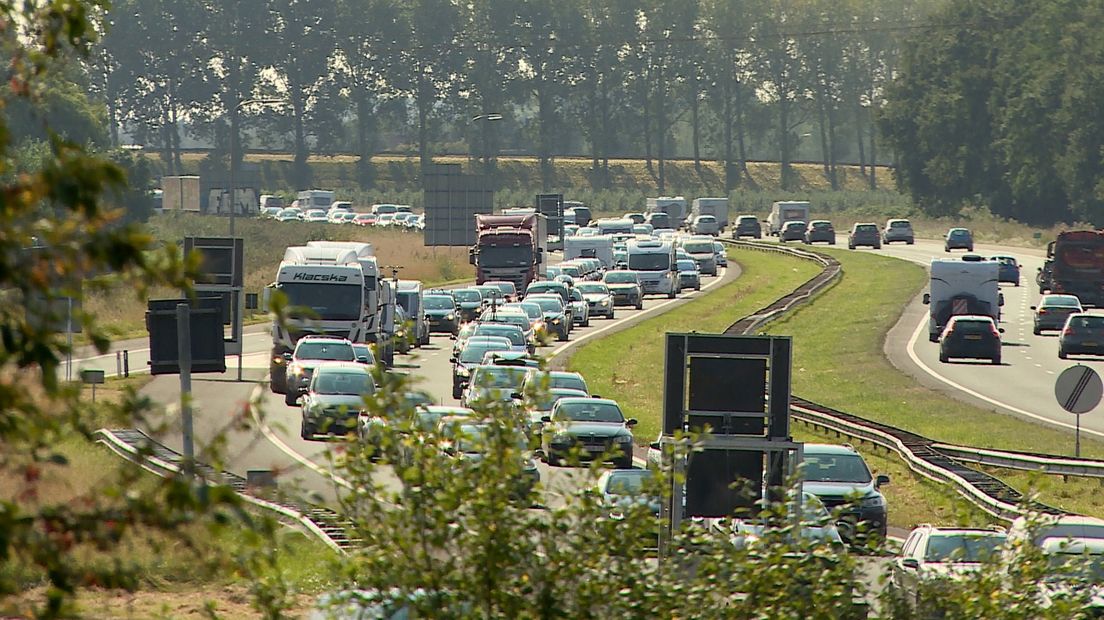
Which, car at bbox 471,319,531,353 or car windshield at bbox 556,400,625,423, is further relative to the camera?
car at bbox 471,319,531,353

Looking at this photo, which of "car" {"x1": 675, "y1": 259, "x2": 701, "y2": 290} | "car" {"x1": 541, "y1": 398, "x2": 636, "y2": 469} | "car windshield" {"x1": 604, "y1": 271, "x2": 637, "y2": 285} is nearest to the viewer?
"car" {"x1": 541, "y1": 398, "x2": 636, "y2": 469}

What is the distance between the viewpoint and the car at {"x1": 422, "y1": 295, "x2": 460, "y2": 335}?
65.0 m

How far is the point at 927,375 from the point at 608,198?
120 meters

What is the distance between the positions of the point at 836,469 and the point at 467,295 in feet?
139

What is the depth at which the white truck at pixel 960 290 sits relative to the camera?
59906 mm

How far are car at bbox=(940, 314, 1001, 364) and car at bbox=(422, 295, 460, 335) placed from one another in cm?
1814

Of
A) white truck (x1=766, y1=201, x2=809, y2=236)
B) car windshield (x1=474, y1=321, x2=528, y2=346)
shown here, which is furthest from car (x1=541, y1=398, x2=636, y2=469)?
white truck (x1=766, y1=201, x2=809, y2=236)

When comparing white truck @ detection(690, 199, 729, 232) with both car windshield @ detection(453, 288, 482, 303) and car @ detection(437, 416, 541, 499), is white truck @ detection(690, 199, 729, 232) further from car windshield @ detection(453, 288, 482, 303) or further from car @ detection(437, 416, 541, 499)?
car @ detection(437, 416, 541, 499)

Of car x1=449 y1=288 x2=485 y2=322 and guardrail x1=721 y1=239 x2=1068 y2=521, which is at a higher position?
guardrail x1=721 y1=239 x2=1068 y2=521

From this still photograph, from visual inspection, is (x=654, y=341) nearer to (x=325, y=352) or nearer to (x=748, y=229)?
(x=325, y=352)

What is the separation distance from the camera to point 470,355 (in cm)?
4509

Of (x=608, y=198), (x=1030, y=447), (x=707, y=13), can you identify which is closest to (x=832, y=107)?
(x=707, y=13)

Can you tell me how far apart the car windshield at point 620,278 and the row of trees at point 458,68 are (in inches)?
3717

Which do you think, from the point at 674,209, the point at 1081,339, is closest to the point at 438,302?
the point at 1081,339
